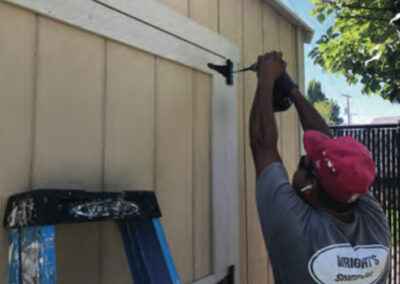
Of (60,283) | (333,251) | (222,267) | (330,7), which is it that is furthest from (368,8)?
(60,283)

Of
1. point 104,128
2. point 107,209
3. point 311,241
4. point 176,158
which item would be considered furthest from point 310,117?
point 107,209

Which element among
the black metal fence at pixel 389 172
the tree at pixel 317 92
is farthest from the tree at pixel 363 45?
the tree at pixel 317 92

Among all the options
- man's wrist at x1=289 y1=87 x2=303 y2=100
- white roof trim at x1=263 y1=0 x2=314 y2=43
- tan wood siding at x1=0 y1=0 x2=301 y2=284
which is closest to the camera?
tan wood siding at x1=0 y1=0 x2=301 y2=284

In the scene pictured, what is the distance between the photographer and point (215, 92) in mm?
1922

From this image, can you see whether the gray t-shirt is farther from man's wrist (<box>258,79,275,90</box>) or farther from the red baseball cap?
man's wrist (<box>258,79,275,90</box>)

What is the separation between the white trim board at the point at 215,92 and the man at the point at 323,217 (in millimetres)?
547

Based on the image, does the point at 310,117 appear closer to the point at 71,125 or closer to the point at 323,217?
the point at 323,217

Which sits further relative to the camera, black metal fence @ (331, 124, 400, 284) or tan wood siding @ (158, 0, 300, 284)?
black metal fence @ (331, 124, 400, 284)

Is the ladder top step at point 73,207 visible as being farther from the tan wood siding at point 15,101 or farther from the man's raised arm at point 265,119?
the man's raised arm at point 265,119

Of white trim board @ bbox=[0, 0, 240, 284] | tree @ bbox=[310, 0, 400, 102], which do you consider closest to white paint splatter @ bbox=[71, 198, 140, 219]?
white trim board @ bbox=[0, 0, 240, 284]

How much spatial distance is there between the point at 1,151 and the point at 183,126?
0.80m

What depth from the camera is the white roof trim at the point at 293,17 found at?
2550 mm

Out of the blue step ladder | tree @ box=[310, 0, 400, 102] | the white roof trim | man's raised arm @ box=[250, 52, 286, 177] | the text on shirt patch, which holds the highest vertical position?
tree @ box=[310, 0, 400, 102]

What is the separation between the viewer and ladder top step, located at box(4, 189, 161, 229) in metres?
0.98
